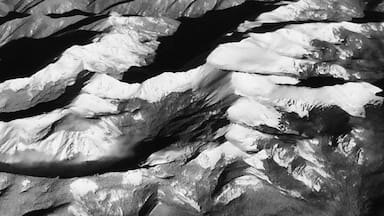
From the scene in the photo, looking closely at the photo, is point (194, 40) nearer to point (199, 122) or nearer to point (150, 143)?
point (199, 122)

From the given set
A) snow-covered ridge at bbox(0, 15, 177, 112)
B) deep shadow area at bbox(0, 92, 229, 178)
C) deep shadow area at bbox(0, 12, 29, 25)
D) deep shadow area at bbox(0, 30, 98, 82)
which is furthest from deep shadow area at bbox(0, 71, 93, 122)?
deep shadow area at bbox(0, 12, 29, 25)

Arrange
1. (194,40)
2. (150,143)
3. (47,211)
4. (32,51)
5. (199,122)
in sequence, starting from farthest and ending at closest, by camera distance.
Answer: (194,40) < (32,51) < (199,122) < (150,143) < (47,211)

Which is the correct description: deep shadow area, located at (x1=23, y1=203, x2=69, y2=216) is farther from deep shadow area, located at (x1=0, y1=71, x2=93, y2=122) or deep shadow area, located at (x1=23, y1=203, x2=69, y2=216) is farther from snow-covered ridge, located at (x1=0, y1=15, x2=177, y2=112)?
snow-covered ridge, located at (x1=0, y1=15, x2=177, y2=112)

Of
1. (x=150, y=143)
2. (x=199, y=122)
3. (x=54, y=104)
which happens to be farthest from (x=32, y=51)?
(x=199, y=122)

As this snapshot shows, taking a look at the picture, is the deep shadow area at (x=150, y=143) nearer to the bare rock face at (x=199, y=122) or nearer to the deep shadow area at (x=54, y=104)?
the bare rock face at (x=199, y=122)

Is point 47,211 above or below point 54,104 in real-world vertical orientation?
above

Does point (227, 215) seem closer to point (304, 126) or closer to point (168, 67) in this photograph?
point (304, 126)

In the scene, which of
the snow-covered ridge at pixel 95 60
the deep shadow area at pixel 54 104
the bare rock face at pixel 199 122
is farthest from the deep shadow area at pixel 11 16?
the deep shadow area at pixel 54 104
